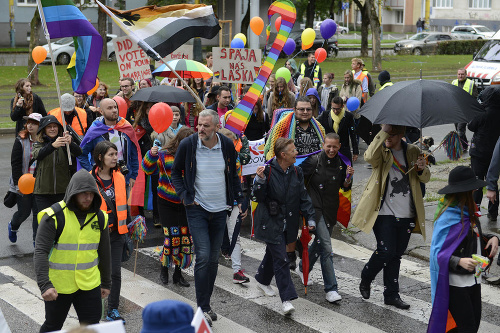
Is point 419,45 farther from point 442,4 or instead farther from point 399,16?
point 399,16

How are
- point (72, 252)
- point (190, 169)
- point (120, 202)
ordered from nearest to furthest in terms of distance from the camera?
point (72, 252) → point (120, 202) → point (190, 169)

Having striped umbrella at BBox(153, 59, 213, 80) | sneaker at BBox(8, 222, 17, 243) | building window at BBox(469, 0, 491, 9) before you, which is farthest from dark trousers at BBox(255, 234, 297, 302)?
building window at BBox(469, 0, 491, 9)

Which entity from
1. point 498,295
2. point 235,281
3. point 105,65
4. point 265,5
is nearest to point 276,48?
point 235,281

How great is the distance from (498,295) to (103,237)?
4.24 metres

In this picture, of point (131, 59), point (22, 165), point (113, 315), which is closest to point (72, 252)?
point (113, 315)

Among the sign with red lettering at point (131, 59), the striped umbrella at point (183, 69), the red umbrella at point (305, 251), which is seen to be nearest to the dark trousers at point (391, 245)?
the red umbrella at point (305, 251)

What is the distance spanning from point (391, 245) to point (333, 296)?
0.77 m

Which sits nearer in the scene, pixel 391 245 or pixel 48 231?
pixel 48 231

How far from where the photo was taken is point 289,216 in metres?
7.00

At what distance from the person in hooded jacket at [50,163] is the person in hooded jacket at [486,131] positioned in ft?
16.9

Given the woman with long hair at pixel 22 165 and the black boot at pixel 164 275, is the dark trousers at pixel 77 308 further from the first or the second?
the woman with long hair at pixel 22 165

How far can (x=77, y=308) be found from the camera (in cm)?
534

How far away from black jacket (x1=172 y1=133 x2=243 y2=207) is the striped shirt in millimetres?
55

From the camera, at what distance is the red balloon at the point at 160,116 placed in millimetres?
8172
